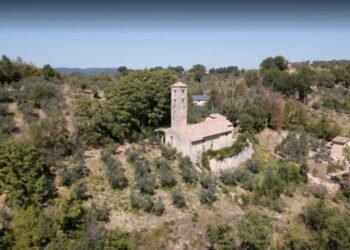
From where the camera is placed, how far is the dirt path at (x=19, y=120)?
2719cm

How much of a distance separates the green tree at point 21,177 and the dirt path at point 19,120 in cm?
781

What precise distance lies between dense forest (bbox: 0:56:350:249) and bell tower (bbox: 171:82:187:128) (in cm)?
284

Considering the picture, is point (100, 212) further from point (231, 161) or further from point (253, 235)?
point (231, 161)

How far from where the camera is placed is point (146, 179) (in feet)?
73.0

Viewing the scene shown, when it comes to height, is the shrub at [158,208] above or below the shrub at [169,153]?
below

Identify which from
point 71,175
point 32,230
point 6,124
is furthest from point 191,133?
point 6,124

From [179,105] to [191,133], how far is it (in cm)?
360

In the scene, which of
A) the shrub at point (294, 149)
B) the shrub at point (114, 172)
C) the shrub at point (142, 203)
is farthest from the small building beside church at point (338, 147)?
the shrub at point (114, 172)

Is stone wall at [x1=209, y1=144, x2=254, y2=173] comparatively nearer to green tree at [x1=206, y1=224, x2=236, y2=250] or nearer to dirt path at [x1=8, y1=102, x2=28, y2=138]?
green tree at [x1=206, y1=224, x2=236, y2=250]

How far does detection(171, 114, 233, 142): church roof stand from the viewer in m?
27.5

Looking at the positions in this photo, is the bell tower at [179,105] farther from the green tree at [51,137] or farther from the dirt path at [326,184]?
the dirt path at [326,184]

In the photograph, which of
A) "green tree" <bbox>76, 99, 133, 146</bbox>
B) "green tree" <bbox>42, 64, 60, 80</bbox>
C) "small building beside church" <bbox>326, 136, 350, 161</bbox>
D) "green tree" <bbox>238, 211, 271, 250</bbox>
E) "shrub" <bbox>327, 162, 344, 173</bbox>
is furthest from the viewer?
"green tree" <bbox>42, 64, 60, 80</bbox>

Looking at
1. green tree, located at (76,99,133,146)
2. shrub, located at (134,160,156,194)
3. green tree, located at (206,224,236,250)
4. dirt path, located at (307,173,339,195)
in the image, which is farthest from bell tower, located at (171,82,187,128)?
green tree, located at (206,224,236,250)

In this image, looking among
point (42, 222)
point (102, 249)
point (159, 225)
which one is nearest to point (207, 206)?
point (159, 225)
